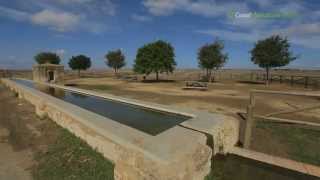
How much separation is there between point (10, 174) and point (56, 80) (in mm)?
27918

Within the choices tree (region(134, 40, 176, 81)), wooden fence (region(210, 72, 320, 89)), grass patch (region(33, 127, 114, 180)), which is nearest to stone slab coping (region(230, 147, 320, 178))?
grass patch (region(33, 127, 114, 180))

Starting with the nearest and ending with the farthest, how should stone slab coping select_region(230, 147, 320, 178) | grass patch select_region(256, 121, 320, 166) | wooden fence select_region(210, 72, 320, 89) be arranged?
1. stone slab coping select_region(230, 147, 320, 178)
2. grass patch select_region(256, 121, 320, 166)
3. wooden fence select_region(210, 72, 320, 89)

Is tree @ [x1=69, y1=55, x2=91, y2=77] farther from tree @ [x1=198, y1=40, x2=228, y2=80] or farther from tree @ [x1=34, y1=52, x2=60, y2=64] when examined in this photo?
tree @ [x1=198, y1=40, x2=228, y2=80]

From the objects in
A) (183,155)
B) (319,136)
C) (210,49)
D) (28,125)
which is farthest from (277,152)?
(210,49)

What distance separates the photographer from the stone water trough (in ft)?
12.8

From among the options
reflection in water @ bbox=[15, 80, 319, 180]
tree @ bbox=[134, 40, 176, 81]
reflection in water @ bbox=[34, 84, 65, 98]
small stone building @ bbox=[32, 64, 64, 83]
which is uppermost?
tree @ bbox=[134, 40, 176, 81]

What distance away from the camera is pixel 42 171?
5578 millimetres

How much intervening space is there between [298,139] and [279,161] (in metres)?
1.86

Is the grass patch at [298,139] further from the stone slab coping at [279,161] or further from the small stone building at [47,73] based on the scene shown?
the small stone building at [47,73]

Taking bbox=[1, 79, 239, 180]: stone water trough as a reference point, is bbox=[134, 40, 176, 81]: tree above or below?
above

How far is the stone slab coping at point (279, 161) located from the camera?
540 centimetres

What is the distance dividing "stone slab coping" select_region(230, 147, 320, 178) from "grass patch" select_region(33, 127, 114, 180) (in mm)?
3489

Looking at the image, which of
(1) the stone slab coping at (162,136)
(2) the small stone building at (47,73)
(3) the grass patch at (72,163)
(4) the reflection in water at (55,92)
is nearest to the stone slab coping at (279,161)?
(1) the stone slab coping at (162,136)

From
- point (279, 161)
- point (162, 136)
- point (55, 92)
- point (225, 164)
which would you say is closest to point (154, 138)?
point (162, 136)
